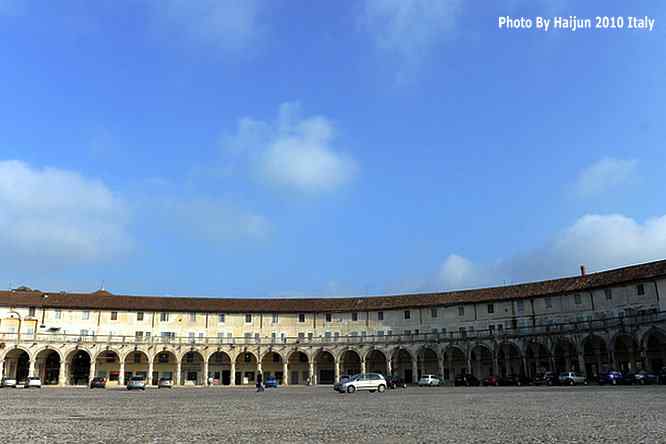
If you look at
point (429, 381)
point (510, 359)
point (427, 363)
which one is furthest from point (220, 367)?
point (510, 359)

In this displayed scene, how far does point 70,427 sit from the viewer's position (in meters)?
14.3

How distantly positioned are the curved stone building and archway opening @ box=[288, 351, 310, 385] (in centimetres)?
13

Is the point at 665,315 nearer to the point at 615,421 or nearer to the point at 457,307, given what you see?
the point at 457,307

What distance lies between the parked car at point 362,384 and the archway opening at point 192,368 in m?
37.6

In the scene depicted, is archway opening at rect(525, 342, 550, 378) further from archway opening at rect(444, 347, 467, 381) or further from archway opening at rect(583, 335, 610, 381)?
archway opening at rect(444, 347, 467, 381)

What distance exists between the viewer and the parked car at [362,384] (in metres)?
39.6

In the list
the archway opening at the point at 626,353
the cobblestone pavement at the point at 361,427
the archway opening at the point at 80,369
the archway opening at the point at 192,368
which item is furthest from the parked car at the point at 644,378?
the archway opening at the point at 80,369

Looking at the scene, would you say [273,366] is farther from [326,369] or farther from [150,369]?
[150,369]

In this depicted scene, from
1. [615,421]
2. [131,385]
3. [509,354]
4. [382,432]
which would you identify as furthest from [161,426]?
[509,354]

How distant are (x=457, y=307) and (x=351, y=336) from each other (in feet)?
44.3

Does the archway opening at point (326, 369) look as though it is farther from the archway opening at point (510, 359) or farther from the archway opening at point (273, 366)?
the archway opening at point (510, 359)

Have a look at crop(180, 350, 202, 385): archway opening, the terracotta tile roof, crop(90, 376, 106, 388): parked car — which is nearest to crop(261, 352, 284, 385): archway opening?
the terracotta tile roof

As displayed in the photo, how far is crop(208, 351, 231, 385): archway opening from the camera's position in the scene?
7475 centimetres

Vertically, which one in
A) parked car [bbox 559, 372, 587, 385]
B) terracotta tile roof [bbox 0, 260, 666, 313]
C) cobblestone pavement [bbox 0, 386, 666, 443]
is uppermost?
terracotta tile roof [bbox 0, 260, 666, 313]
